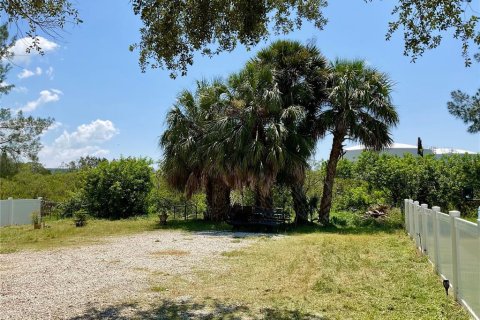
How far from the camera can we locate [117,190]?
2425 cm

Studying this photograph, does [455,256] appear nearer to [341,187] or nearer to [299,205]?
[299,205]

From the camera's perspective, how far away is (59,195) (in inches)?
1335

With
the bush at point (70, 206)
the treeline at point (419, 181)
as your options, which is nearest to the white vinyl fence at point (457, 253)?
the treeline at point (419, 181)

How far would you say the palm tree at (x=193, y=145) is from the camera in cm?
1869

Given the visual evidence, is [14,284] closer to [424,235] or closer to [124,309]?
[124,309]

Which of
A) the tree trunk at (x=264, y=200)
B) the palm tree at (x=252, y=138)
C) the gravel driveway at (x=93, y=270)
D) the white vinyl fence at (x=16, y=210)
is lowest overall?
the gravel driveway at (x=93, y=270)

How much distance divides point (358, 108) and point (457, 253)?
12.7 metres

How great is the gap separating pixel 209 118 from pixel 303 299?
44.5ft

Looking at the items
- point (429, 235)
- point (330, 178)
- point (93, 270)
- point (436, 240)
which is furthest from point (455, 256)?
point (330, 178)

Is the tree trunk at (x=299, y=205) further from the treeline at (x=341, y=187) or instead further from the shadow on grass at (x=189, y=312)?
the shadow on grass at (x=189, y=312)

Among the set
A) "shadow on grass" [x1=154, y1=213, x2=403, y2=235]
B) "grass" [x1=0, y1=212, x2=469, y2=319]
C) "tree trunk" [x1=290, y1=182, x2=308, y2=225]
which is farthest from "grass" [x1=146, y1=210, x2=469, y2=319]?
"tree trunk" [x1=290, y1=182, x2=308, y2=225]

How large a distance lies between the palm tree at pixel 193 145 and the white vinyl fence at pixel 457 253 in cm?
1156

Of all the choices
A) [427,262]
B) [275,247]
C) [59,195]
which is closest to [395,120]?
[275,247]

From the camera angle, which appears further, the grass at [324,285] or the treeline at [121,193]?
the treeline at [121,193]
